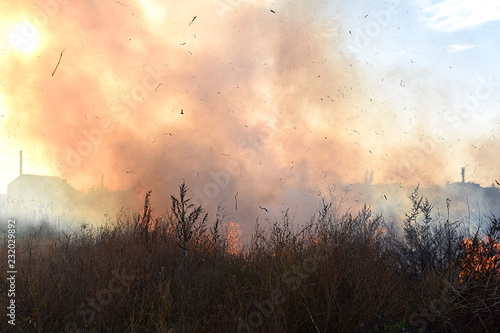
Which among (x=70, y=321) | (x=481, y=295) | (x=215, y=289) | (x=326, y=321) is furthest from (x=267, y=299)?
(x=70, y=321)

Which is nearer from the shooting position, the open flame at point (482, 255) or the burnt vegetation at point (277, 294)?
the burnt vegetation at point (277, 294)

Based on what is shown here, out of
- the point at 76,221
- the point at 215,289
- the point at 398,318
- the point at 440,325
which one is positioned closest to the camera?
the point at 440,325

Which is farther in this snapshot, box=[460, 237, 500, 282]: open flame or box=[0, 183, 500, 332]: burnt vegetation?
box=[460, 237, 500, 282]: open flame

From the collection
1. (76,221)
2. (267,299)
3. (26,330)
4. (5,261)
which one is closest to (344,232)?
(267,299)

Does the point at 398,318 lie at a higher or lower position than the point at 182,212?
lower

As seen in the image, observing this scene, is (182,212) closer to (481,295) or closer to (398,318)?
(398,318)

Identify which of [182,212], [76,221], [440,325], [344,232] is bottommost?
[440,325]

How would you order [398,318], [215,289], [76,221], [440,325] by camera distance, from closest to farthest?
[440,325]
[398,318]
[215,289]
[76,221]

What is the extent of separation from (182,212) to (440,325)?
4.08 meters

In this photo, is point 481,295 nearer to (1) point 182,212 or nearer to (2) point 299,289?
(2) point 299,289

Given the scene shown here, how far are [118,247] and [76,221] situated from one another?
11.1 meters

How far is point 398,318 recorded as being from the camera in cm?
475

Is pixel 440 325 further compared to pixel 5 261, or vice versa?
pixel 5 261

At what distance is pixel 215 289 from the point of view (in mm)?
6168
